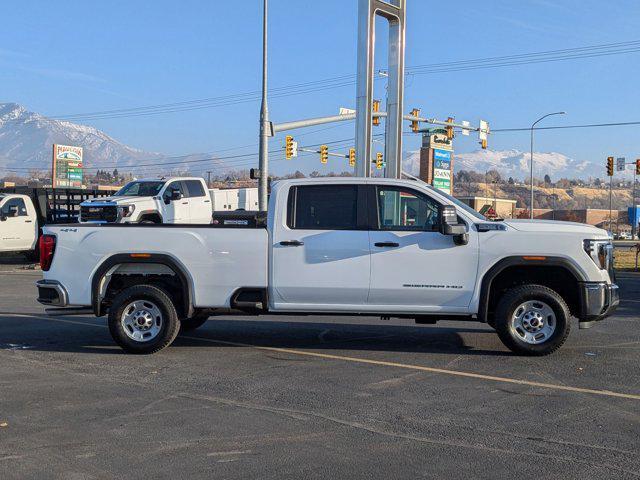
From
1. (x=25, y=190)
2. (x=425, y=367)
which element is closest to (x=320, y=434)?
(x=425, y=367)

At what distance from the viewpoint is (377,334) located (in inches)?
411

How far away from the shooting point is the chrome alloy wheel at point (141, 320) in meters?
8.77

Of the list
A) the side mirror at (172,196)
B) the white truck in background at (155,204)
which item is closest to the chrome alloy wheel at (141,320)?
the white truck in background at (155,204)

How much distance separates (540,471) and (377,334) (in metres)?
5.58

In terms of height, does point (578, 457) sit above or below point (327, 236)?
below

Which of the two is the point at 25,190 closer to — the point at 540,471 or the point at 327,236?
the point at 327,236

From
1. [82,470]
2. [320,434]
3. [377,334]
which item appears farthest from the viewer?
[377,334]

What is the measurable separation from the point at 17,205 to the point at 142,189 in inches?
194

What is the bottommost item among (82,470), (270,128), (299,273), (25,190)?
(82,470)

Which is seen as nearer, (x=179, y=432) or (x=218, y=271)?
(x=179, y=432)

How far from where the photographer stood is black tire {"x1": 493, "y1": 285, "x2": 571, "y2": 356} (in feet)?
27.7

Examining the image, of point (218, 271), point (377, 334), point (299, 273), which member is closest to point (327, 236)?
point (299, 273)

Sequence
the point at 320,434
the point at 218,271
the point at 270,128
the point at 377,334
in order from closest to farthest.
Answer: the point at 320,434 < the point at 218,271 < the point at 377,334 < the point at 270,128

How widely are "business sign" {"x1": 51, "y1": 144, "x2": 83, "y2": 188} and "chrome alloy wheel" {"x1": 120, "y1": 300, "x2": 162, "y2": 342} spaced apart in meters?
77.5
